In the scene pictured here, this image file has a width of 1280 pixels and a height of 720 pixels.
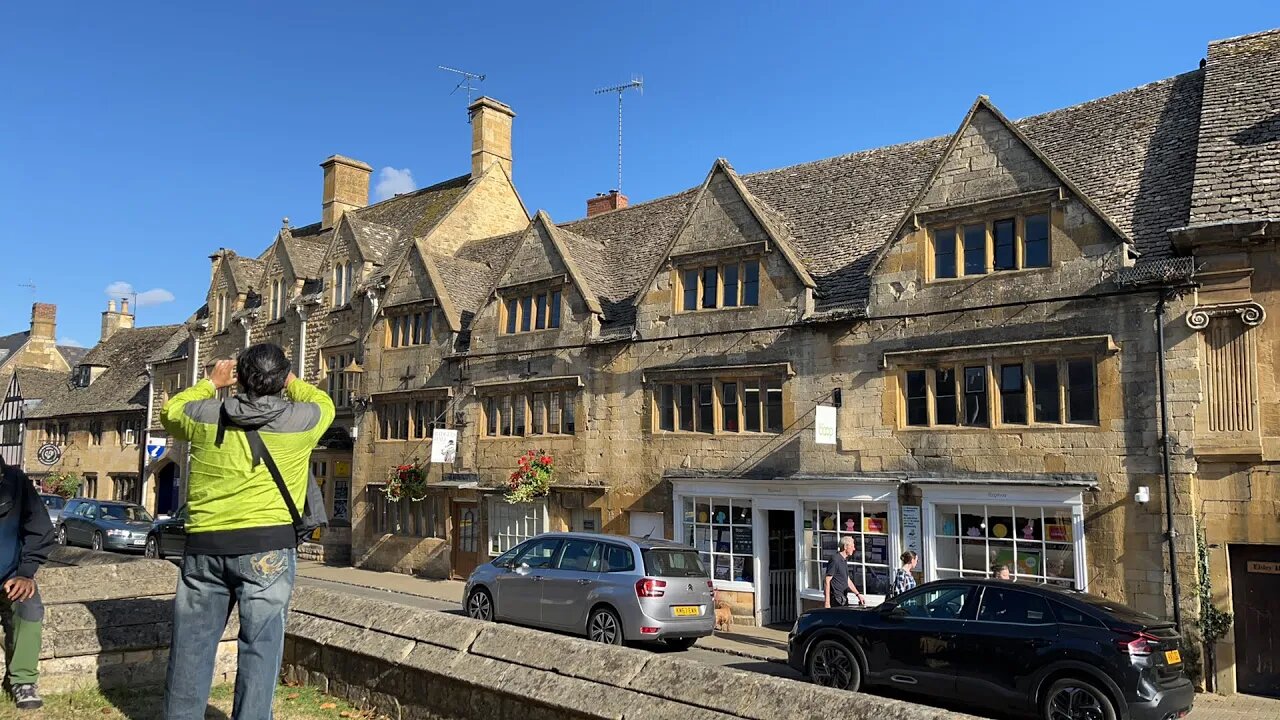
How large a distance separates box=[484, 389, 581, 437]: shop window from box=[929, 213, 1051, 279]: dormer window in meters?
9.14

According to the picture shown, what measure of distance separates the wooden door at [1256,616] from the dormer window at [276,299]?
29055mm

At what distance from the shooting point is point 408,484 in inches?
1018

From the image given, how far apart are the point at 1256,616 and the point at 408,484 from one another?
63.0 feet

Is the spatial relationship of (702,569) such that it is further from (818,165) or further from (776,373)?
(818,165)

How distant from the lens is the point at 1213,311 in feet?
47.3

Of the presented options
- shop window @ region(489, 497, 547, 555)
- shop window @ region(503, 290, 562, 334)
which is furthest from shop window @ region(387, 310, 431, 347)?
shop window @ region(489, 497, 547, 555)

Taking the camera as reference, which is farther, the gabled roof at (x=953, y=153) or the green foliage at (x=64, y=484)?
the green foliage at (x=64, y=484)

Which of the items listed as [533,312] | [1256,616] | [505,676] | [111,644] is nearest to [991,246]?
[1256,616]

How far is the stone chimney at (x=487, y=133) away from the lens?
33.3 meters

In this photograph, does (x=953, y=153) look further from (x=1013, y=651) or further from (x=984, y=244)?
(x=1013, y=651)

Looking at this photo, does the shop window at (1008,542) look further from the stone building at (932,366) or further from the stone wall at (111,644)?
the stone wall at (111,644)

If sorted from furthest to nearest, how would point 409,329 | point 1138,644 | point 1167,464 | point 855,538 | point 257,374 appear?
point 409,329 → point 855,538 → point 1167,464 → point 1138,644 → point 257,374

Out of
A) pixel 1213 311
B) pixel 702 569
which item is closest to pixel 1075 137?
pixel 1213 311

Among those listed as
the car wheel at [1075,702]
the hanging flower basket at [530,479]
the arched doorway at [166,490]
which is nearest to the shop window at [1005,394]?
the car wheel at [1075,702]
